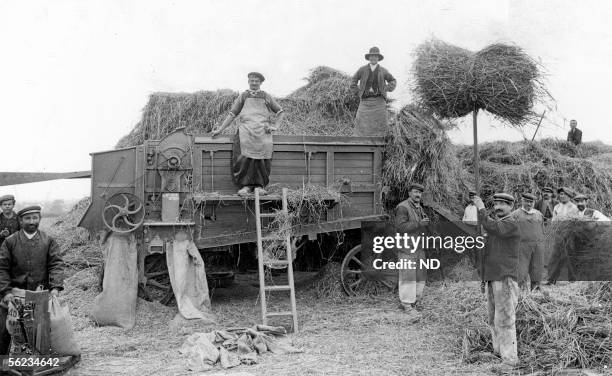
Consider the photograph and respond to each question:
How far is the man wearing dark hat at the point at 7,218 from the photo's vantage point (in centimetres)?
713

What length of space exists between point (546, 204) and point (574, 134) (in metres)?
3.91

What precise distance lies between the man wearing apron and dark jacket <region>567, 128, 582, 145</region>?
777 centimetres

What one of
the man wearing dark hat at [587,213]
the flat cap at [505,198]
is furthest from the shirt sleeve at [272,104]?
the man wearing dark hat at [587,213]

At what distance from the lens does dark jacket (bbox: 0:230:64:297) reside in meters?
5.42

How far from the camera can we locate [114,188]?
7746 millimetres

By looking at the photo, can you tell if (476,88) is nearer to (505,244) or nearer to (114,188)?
(505,244)

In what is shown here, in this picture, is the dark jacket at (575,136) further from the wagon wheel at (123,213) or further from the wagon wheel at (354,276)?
the wagon wheel at (123,213)

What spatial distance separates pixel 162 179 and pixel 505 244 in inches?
182

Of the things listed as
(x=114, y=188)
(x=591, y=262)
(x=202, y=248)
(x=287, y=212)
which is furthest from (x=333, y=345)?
(x=114, y=188)

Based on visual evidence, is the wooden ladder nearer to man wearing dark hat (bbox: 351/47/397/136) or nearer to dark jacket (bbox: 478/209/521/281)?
man wearing dark hat (bbox: 351/47/397/136)

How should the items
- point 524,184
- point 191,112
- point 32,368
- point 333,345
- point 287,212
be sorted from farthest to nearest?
1. point 191,112
2. point 524,184
3. point 287,212
4. point 333,345
5. point 32,368

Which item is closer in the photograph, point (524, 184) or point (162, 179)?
point (162, 179)

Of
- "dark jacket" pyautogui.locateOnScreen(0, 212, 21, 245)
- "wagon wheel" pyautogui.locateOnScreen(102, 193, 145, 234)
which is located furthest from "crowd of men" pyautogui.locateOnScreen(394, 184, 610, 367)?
"dark jacket" pyautogui.locateOnScreen(0, 212, 21, 245)

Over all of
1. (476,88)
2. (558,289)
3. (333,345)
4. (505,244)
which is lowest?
(333,345)
